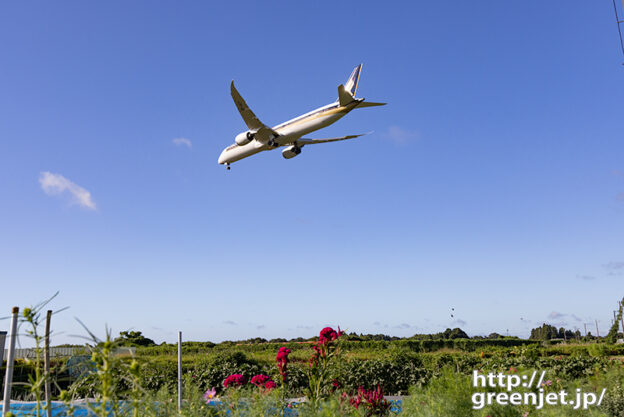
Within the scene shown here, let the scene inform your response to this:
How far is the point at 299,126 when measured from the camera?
18188 mm

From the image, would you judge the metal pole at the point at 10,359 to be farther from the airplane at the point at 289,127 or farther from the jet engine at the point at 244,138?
the jet engine at the point at 244,138

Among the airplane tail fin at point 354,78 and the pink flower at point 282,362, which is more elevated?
the airplane tail fin at point 354,78

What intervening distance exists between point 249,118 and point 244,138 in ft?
4.14

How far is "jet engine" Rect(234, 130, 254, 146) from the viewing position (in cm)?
1928

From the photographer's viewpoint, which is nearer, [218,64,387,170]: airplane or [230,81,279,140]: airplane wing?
[218,64,387,170]: airplane

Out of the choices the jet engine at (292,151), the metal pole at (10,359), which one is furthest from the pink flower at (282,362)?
the jet engine at (292,151)

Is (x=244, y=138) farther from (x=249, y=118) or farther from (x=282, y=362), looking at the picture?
(x=282, y=362)

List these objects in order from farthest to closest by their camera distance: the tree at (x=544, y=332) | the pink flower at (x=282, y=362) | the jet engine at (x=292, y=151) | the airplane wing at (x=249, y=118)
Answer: the tree at (x=544, y=332), the jet engine at (x=292, y=151), the airplane wing at (x=249, y=118), the pink flower at (x=282, y=362)

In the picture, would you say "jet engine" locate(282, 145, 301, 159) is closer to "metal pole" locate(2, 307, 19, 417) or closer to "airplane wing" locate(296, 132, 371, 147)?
"airplane wing" locate(296, 132, 371, 147)

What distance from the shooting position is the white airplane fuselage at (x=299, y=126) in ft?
55.7

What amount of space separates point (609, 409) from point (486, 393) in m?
2.36

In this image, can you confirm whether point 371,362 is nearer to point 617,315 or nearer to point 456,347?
point 456,347

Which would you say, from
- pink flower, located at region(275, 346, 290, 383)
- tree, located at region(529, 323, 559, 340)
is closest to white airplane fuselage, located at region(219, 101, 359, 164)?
pink flower, located at region(275, 346, 290, 383)

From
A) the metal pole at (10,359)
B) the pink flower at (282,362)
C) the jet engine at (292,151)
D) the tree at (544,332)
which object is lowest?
the tree at (544,332)
